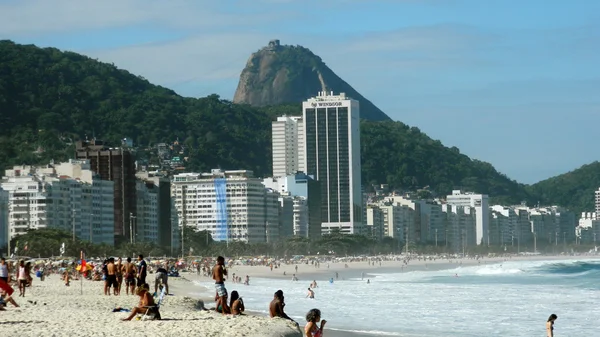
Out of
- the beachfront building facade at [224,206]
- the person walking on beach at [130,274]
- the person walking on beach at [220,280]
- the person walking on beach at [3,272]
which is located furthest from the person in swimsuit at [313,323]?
the beachfront building facade at [224,206]

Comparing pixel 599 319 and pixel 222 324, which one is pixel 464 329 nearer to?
pixel 599 319

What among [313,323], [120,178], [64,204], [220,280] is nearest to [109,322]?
[220,280]

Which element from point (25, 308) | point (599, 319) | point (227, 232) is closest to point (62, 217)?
point (227, 232)

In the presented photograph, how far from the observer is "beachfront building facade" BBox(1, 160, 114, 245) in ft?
378

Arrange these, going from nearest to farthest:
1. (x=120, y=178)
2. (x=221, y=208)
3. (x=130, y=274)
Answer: (x=130, y=274), (x=120, y=178), (x=221, y=208)

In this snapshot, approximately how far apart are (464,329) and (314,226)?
145 m

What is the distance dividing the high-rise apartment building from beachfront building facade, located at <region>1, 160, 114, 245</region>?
1.98 meters

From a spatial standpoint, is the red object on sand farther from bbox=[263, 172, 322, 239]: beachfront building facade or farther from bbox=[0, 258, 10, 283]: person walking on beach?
bbox=[263, 172, 322, 239]: beachfront building facade

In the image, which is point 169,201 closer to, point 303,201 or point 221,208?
point 221,208

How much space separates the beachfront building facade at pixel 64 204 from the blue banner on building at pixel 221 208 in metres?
37.0

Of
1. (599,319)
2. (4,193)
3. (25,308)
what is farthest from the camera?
(4,193)

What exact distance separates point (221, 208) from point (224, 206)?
524 mm

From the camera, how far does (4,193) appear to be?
113000 mm

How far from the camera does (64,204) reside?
117 metres
